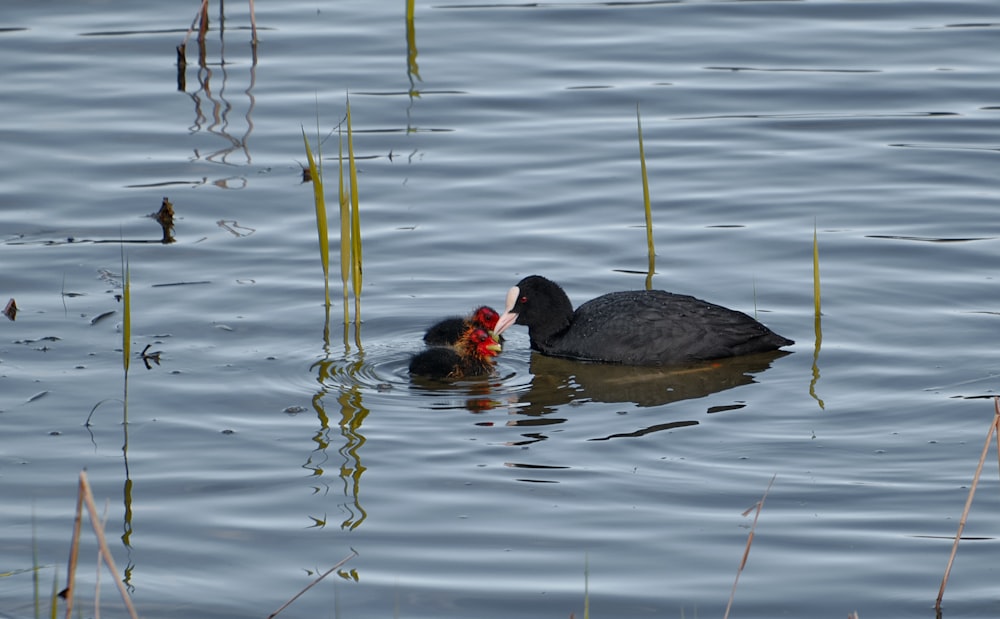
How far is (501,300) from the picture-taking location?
9680 mm

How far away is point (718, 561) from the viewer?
613cm

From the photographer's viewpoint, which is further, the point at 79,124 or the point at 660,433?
the point at 79,124

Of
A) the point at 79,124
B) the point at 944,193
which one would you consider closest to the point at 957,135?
the point at 944,193

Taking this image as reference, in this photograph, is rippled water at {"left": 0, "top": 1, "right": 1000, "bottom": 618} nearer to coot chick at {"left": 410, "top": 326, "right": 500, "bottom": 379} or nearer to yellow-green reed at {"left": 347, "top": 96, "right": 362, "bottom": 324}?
coot chick at {"left": 410, "top": 326, "right": 500, "bottom": 379}

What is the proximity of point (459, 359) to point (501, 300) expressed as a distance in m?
1.26

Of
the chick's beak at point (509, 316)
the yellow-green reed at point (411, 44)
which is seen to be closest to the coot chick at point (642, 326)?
the chick's beak at point (509, 316)

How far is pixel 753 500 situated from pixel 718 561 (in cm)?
64

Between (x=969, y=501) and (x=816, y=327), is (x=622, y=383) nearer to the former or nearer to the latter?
(x=816, y=327)

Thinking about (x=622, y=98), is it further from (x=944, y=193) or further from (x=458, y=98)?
(x=944, y=193)

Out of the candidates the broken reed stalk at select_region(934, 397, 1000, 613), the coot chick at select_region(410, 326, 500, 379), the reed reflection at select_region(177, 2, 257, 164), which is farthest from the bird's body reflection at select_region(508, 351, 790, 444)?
the reed reflection at select_region(177, 2, 257, 164)

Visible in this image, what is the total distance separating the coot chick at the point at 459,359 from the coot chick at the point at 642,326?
7.6 inches

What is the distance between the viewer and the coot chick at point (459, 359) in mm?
8430

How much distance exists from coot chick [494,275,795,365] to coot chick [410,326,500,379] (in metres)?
0.19

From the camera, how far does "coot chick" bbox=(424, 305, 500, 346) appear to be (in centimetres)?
865
